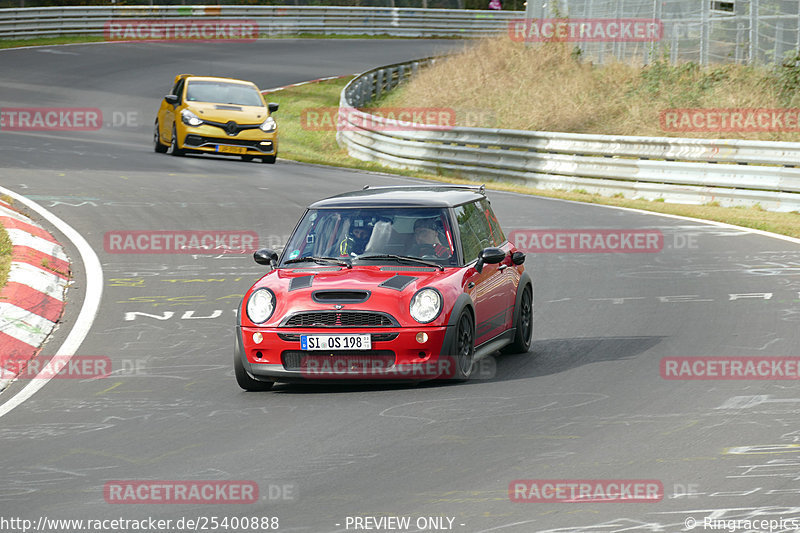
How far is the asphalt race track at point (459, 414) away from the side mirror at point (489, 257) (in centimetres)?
87

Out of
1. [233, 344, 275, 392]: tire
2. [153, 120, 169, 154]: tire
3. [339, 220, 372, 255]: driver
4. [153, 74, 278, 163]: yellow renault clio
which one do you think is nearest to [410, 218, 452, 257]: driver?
[339, 220, 372, 255]: driver

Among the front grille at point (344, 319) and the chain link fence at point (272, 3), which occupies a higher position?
the front grille at point (344, 319)

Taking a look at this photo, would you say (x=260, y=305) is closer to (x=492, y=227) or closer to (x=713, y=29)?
(x=492, y=227)

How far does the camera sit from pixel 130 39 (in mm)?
55781

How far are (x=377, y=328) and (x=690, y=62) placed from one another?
79.7ft

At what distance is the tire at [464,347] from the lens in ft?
31.9

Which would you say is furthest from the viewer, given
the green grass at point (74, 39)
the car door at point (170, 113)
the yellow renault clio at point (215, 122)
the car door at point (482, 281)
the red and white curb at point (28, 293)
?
the green grass at point (74, 39)

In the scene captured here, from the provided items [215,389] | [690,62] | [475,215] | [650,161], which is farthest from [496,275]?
[690,62]

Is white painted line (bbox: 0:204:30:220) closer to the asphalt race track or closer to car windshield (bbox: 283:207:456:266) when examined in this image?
the asphalt race track

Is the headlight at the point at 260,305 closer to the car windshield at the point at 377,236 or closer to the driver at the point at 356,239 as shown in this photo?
the car windshield at the point at 377,236

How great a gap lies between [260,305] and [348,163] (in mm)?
22116

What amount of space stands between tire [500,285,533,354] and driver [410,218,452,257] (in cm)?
118

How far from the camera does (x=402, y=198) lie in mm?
10852

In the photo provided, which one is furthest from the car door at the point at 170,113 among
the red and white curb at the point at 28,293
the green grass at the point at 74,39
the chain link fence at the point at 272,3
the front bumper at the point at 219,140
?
the chain link fence at the point at 272,3
